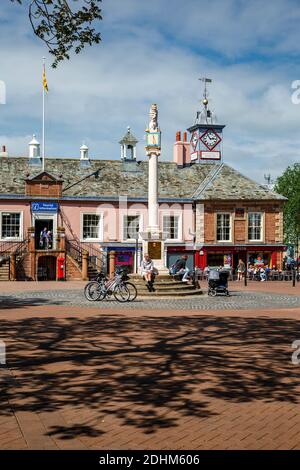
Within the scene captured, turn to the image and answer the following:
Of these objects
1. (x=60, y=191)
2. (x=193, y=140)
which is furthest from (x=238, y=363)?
(x=193, y=140)

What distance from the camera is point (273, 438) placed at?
5.77m

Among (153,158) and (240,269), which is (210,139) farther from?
(153,158)

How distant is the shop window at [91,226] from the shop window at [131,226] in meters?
1.89

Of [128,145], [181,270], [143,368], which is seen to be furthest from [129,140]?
[143,368]

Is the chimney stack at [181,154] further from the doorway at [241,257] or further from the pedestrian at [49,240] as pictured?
the pedestrian at [49,240]

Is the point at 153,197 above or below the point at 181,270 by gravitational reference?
above

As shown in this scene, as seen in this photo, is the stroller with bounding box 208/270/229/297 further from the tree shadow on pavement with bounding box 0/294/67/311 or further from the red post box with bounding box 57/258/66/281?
the red post box with bounding box 57/258/66/281

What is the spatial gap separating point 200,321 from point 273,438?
28.1ft

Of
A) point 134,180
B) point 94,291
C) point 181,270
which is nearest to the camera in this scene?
point 94,291

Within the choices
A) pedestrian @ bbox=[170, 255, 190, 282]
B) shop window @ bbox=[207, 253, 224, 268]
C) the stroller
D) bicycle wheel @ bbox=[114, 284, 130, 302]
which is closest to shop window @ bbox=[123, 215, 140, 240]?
shop window @ bbox=[207, 253, 224, 268]

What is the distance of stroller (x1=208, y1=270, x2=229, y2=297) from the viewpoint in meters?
22.5

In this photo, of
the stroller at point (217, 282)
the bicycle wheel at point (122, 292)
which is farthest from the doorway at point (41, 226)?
the bicycle wheel at point (122, 292)

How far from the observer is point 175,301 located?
2042cm

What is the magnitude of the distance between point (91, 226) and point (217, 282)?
18081 millimetres
